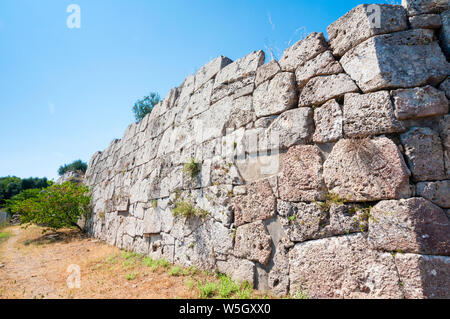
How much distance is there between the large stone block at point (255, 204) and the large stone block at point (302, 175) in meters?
0.18

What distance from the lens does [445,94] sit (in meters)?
2.15

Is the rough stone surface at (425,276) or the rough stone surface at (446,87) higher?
the rough stone surface at (446,87)

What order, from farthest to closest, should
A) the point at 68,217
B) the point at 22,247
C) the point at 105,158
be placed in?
1. the point at 105,158
2. the point at 68,217
3. the point at 22,247

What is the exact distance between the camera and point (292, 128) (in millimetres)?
2799

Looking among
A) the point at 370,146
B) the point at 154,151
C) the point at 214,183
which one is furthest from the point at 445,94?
the point at 154,151

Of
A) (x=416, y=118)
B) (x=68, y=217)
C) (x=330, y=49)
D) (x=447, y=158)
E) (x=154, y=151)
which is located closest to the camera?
(x=447, y=158)

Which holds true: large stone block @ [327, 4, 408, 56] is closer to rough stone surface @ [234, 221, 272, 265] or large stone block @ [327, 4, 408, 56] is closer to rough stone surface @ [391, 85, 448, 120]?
rough stone surface @ [391, 85, 448, 120]

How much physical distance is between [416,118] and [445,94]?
31 cm

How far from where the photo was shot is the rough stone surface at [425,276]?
70.9 inches

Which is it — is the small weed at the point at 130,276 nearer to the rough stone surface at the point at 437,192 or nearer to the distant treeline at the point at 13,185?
the rough stone surface at the point at 437,192

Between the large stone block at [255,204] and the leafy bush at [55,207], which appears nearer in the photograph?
the large stone block at [255,204]

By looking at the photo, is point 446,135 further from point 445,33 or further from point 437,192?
point 445,33

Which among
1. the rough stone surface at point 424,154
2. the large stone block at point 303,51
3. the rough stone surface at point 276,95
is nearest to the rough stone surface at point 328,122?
the rough stone surface at point 276,95
